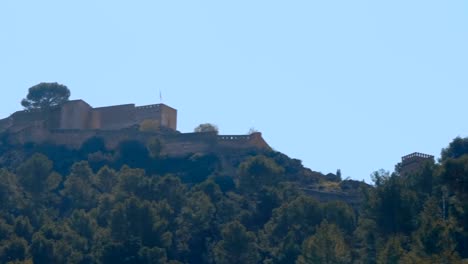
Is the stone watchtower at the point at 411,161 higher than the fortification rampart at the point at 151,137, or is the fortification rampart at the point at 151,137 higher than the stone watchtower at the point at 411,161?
the fortification rampart at the point at 151,137

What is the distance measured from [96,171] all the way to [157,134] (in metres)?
5.04

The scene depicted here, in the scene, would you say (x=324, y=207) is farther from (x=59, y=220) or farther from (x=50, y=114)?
(x=50, y=114)

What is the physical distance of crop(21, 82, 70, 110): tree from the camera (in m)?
88.9

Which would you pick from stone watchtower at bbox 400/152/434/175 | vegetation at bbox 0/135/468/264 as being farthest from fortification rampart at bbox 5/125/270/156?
stone watchtower at bbox 400/152/434/175

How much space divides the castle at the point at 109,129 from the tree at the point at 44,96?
10.1 feet

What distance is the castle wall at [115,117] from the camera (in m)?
83.8

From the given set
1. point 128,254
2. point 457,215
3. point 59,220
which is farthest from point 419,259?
point 59,220

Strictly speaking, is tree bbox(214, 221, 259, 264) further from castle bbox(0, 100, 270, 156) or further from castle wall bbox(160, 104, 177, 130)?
castle wall bbox(160, 104, 177, 130)

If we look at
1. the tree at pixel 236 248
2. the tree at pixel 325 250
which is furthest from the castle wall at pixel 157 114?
Answer: the tree at pixel 325 250

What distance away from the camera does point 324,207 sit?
62.5 meters

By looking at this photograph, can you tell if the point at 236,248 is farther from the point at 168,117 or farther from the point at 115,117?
the point at 115,117

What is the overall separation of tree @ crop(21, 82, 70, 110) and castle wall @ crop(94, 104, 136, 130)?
508cm

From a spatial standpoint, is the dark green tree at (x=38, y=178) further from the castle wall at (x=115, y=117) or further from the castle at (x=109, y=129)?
the castle wall at (x=115, y=117)

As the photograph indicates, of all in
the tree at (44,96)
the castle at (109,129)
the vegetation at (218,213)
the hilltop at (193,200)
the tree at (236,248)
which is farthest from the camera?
A: the tree at (44,96)
